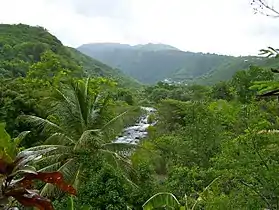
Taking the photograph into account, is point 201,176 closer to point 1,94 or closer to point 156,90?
point 1,94

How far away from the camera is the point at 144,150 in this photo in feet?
51.4

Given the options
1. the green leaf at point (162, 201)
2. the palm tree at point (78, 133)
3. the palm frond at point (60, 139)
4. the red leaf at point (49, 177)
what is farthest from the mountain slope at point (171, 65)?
the red leaf at point (49, 177)

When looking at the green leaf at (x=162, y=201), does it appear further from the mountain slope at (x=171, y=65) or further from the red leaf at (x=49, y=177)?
the mountain slope at (x=171, y=65)

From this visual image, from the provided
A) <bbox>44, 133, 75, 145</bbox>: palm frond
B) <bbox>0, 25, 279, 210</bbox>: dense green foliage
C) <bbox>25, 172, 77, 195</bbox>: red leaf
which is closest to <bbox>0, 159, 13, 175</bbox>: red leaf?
<bbox>25, 172, 77, 195</bbox>: red leaf

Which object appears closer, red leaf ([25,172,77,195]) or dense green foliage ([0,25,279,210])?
red leaf ([25,172,77,195])

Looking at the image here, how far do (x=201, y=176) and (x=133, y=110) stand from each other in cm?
366

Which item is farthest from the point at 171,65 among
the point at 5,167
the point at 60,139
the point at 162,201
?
the point at 5,167

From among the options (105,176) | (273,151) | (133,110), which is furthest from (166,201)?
(133,110)

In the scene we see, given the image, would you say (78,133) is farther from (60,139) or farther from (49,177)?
(49,177)

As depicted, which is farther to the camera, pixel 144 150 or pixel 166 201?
pixel 144 150

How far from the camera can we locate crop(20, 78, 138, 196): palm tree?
1391 cm

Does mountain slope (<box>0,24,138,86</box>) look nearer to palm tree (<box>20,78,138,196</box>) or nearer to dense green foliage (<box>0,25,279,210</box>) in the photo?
dense green foliage (<box>0,25,279,210</box>)

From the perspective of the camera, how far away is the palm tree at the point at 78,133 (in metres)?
13.9

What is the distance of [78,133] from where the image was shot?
1506cm
